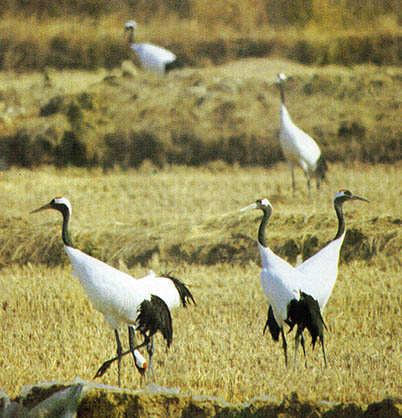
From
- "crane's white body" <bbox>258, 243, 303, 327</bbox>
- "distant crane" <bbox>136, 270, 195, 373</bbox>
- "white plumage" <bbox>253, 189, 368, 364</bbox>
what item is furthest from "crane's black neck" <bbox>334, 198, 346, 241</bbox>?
"distant crane" <bbox>136, 270, 195, 373</bbox>

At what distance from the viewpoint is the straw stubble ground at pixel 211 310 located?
5.00m

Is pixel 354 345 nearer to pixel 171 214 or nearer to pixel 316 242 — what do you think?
pixel 316 242

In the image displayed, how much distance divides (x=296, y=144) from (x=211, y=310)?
4635 mm

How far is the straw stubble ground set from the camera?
500cm

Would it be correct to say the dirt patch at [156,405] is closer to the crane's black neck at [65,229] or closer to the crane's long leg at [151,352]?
the crane's long leg at [151,352]

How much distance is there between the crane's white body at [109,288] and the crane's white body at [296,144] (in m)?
5.83

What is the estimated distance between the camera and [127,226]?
341 inches

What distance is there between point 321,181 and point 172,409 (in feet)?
23.5

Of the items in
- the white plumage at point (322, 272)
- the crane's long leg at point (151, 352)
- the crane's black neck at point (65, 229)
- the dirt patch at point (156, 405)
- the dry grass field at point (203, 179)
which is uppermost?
the crane's black neck at point (65, 229)

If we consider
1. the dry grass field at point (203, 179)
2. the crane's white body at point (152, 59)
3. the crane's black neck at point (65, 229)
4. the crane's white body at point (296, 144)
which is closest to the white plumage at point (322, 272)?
the dry grass field at point (203, 179)

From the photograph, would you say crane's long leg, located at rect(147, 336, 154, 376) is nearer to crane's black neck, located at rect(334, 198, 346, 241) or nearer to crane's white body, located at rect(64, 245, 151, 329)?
crane's white body, located at rect(64, 245, 151, 329)

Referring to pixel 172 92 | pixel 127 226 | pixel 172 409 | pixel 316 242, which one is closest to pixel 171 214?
pixel 127 226

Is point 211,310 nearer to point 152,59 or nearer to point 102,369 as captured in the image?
point 102,369

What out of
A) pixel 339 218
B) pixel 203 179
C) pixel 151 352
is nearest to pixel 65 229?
pixel 151 352
